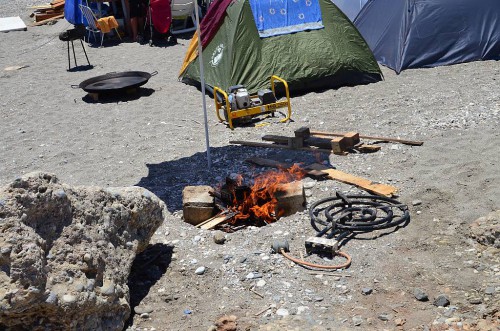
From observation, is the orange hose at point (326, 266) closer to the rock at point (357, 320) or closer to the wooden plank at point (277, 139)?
the rock at point (357, 320)

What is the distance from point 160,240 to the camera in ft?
21.5

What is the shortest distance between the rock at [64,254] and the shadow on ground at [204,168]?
2.03 m

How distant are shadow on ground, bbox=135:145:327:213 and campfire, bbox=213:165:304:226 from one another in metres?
0.62

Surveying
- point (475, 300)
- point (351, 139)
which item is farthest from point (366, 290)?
point (351, 139)

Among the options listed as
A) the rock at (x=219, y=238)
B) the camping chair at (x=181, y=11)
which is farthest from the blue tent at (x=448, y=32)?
the camping chair at (x=181, y=11)

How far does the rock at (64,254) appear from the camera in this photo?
15.1 feet

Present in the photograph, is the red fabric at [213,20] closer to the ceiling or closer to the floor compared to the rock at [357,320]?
closer to the ceiling

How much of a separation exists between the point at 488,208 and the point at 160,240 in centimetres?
300

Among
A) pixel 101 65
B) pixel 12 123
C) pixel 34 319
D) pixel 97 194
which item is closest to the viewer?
pixel 34 319

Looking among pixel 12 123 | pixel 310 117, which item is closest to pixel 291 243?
pixel 310 117

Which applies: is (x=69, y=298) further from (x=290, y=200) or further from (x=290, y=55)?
(x=290, y=55)

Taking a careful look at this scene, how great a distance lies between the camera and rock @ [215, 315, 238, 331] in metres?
5.16

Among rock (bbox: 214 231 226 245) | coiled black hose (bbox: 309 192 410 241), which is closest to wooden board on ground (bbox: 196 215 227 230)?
rock (bbox: 214 231 226 245)

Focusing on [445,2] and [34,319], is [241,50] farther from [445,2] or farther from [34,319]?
[34,319]
